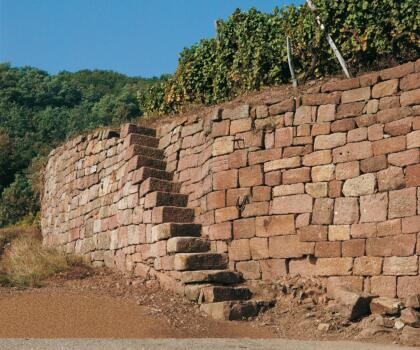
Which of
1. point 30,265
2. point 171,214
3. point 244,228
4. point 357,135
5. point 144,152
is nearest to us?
point 357,135

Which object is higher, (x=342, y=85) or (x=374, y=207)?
(x=342, y=85)

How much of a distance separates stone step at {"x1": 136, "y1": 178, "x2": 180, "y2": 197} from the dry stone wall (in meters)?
0.07

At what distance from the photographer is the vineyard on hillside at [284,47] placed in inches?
432

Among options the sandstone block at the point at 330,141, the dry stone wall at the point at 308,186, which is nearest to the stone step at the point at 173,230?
the dry stone wall at the point at 308,186

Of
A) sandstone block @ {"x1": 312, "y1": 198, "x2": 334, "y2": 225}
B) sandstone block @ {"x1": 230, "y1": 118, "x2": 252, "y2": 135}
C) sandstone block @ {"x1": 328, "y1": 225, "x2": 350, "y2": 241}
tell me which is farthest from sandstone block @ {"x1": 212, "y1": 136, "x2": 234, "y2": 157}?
sandstone block @ {"x1": 328, "y1": 225, "x2": 350, "y2": 241}

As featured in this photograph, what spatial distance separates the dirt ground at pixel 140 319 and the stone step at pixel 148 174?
2.18 m

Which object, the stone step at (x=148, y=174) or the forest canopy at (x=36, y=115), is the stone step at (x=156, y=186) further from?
the forest canopy at (x=36, y=115)

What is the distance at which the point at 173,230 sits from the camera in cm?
1032

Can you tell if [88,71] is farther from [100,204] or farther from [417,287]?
[417,287]

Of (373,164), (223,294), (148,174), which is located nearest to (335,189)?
(373,164)

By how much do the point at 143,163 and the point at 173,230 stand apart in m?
1.94

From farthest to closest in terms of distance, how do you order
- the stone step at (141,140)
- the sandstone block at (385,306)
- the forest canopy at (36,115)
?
1. the forest canopy at (36,115)
2. the stone step at (141,140)
3. the sandstone block at (385,306)

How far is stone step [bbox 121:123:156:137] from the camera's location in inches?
497

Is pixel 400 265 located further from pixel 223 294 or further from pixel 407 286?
pixel 223 294
